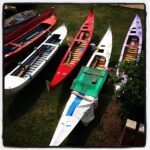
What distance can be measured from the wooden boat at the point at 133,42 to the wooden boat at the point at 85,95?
0.34 metres

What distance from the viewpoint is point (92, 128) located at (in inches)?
228

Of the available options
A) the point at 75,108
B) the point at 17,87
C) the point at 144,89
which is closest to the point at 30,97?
the point at 17,87

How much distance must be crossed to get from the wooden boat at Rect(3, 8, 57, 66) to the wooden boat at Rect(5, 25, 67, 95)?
25 cm

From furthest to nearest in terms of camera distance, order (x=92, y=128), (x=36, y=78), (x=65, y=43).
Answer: (x=65, y=43), (x=36, y=78), (x=92, y=128)

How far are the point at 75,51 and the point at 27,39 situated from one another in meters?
1.22

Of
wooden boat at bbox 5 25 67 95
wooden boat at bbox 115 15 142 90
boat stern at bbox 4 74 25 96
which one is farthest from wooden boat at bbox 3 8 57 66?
wooden boat at bbox 115 15 142 90

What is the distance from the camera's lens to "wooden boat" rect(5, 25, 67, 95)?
6168mm

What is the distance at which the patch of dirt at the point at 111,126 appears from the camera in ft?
17.8

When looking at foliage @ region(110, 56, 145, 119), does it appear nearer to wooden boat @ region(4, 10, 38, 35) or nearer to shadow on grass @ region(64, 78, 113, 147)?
shadow on grass @ region(64, 78, 113, 147)

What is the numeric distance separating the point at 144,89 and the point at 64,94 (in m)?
1.87

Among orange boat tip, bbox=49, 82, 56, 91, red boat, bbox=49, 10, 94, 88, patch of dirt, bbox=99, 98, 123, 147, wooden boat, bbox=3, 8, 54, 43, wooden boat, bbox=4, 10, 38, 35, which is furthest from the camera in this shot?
wooden boat, bbox=4, 10, 38, 35

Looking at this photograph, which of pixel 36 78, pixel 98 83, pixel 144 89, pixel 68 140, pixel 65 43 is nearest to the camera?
pixel 144 89

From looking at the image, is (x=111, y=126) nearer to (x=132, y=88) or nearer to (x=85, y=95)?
(x=85, y=95)

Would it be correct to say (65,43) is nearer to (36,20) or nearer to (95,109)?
(36,20)
